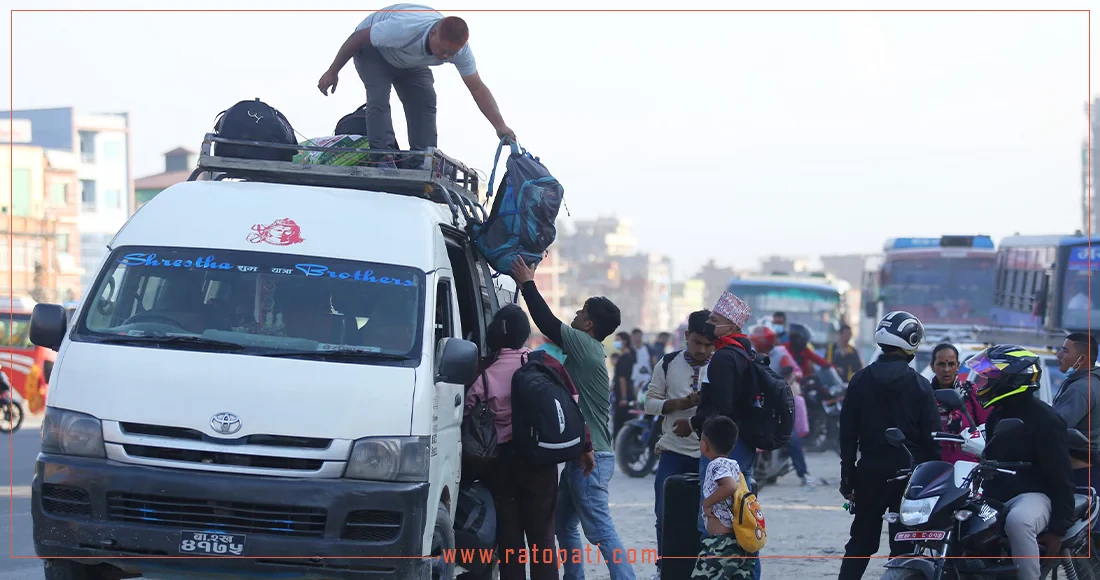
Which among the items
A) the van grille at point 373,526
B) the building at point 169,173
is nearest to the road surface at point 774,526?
the van grille at point 373,526

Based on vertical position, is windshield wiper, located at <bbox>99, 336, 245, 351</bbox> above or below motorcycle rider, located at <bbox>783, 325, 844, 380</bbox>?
above

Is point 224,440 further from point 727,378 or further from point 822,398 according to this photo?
point 822,398

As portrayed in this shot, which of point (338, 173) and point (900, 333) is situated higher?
point (338, 173)

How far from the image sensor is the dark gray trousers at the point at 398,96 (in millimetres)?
8320

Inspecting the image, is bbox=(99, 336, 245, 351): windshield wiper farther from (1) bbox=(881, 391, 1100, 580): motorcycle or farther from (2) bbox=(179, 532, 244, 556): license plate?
(1) bbox=(881, 391, 1100, 580): motorcycle

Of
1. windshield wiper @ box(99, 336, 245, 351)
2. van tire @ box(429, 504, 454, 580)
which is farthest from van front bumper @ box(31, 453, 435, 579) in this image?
windshield wiper @ box(99, 336, 245, 351)

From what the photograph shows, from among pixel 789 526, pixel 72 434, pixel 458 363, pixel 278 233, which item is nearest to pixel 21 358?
pixel 789 526

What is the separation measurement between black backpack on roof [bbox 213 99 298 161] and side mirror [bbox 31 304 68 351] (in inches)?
67.7

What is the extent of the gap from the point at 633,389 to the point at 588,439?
1273 cm

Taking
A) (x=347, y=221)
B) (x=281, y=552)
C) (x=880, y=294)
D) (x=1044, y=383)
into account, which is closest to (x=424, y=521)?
(x=281, y=552)

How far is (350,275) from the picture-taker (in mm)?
6773

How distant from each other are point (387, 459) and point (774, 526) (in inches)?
268

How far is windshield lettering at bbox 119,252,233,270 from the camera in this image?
6758 millimetres

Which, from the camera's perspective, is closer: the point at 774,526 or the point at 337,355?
the point at 337,355
